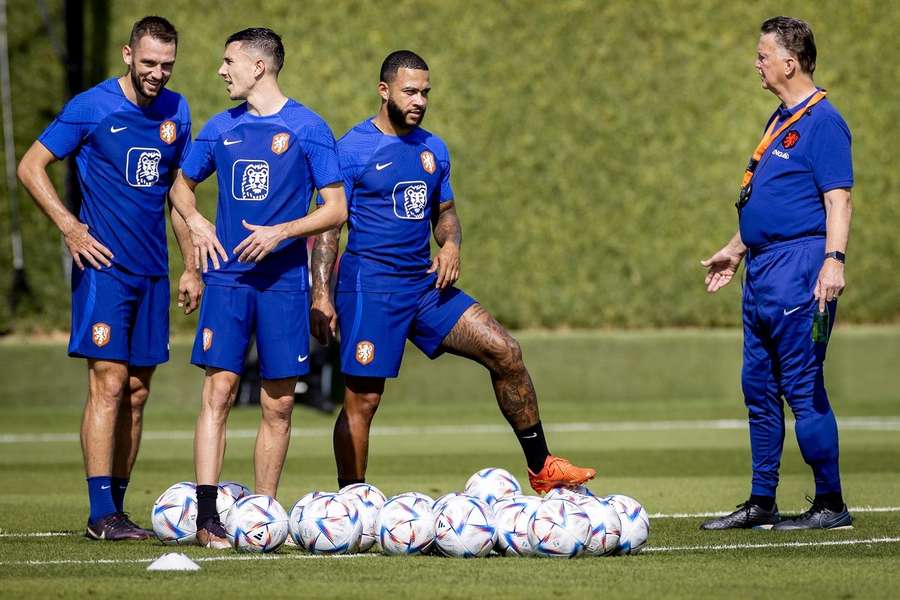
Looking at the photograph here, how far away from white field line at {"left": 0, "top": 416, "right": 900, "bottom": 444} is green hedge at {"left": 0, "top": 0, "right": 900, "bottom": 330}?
9.98ft

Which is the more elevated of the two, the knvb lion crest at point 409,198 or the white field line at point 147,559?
the knvb lion crest at point 409,198

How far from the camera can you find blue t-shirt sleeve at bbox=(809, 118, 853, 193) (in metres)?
8.23

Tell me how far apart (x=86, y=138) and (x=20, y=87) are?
406 inches

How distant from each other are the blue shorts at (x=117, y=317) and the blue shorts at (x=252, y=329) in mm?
578

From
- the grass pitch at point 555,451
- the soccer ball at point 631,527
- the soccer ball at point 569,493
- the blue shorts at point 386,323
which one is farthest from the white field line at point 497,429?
the soccer ball at point 631,527

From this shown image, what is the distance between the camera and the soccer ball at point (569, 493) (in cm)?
741

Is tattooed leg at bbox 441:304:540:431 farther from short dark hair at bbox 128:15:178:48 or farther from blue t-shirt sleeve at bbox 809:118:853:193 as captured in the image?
short dark hair at bbox 128:15:178:48

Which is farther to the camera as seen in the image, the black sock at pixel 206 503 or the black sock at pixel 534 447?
the black sock at pixel 534 447

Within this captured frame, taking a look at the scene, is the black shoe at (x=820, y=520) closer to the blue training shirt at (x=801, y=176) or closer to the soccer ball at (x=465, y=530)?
the blue training shirt at (x=801, y=176)

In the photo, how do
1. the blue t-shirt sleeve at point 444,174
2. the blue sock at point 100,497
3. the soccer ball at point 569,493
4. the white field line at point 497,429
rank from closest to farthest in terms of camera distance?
1. the soccer ball at point 569,493
2. the blue sock at point 100,497
3. the blue t-shirt sleeve at point 444,174
4. the white field line at point 497,429

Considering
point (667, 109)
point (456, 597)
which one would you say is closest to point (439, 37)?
point (667, 109)

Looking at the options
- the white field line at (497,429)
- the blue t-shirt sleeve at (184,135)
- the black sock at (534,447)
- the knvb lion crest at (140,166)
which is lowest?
the white field line at (497,429)

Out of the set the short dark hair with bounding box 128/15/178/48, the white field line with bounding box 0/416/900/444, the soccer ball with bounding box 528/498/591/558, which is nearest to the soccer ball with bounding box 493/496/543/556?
the soccer ball with bounding box 528/498/591/558

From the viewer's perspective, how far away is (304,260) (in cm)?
799
